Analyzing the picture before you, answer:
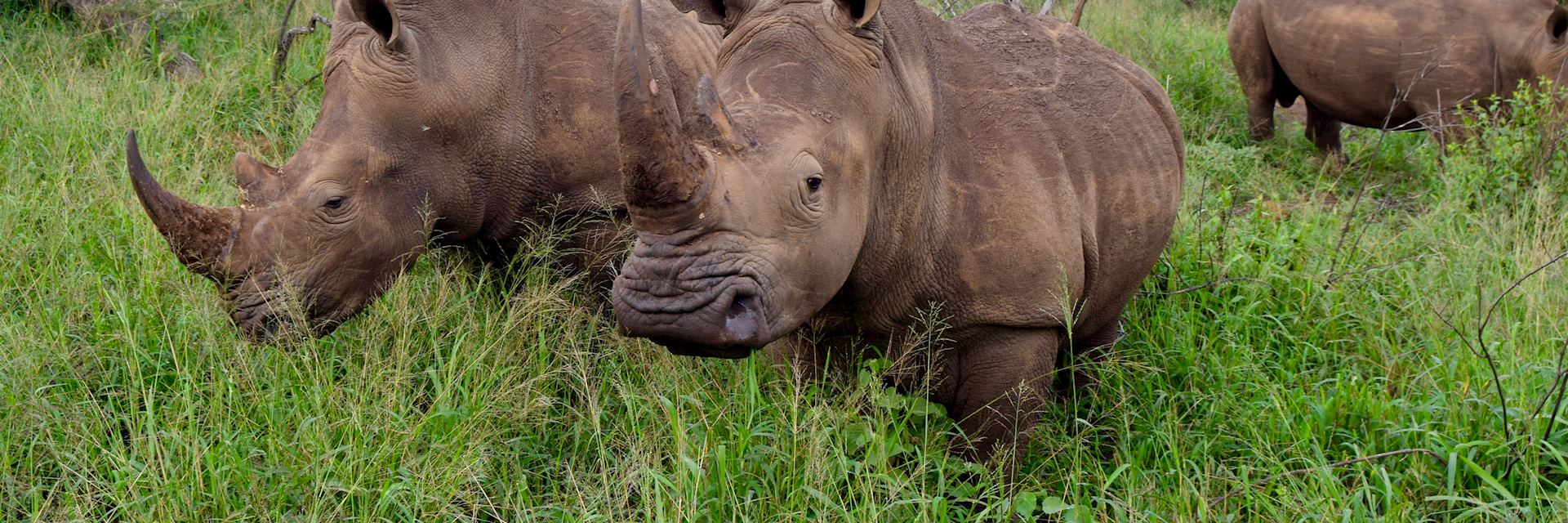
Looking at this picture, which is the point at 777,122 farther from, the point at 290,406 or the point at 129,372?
the point at 129,372

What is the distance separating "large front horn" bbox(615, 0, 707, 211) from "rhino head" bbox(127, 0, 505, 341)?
1.57 metres

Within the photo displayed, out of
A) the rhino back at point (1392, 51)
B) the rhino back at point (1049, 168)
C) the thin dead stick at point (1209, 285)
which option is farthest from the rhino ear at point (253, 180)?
the rhino back at point (1392, 51)

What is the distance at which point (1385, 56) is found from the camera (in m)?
8.03

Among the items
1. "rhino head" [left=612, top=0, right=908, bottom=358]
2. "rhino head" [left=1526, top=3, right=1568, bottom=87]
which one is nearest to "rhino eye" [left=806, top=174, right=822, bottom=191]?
"rhino head" [left=612, top=0, right=908, bottom=358]

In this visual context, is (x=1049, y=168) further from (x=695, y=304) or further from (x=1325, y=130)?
(x=1325, y=130)

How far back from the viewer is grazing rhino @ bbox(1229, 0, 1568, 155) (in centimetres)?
739

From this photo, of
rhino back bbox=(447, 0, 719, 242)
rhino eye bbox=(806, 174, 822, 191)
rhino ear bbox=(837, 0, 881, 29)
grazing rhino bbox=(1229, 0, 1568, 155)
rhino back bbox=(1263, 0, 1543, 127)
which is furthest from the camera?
rhino back bbox=(1263, 0, 1543, 127)

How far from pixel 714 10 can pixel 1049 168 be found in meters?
1.02

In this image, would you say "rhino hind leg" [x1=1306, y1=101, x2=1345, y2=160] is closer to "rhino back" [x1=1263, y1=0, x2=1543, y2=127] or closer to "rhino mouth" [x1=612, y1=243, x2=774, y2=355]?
"rhino back" [x1=1263, y1=0, x2=1543, y2=127]

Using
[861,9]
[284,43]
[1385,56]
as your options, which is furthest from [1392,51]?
[284,43]

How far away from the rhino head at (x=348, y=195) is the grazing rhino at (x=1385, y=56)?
508 cm

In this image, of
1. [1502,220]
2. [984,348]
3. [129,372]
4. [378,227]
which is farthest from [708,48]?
[1502,220]

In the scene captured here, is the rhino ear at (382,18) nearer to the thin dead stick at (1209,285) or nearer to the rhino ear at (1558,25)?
the thin dead stick at (1209,285)

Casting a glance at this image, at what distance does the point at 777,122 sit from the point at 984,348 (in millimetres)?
1057
